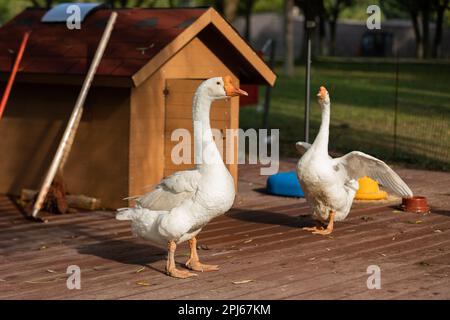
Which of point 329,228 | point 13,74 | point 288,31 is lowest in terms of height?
point 329,228

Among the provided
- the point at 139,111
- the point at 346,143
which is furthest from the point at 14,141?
the point at 346,143

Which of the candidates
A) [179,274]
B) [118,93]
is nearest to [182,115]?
[118,93]

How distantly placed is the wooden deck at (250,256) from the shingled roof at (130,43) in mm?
1865

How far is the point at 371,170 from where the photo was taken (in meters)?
10.0

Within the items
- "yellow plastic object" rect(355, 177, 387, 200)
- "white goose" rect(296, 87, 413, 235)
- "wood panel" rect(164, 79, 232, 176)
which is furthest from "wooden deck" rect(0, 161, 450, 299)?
"wood panel" rect(164, 79, 232, 176)

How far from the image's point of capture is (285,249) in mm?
9078

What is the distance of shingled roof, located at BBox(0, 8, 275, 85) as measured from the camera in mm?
11070

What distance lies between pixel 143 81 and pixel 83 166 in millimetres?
1518

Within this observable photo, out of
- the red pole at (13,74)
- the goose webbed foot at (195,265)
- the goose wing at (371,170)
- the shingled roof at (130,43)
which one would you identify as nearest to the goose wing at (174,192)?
the goose webbed foot at (195,265)

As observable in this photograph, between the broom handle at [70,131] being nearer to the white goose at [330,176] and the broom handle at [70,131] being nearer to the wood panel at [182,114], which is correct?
the wood panel at [182,114]

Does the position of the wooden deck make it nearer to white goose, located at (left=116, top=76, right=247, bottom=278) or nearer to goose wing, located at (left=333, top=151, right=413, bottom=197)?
white goose, located at (left=116, top=76, right=247, bottom=278)

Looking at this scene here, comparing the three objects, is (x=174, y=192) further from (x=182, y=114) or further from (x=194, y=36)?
(x=194, y=36)

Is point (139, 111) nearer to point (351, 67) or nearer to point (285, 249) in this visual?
point (285, 249)

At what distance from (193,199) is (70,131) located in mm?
3914
